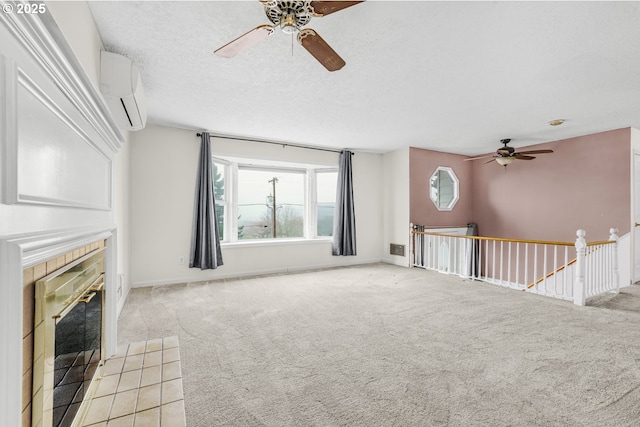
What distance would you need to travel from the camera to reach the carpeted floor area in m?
1.48

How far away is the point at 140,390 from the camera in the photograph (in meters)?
1.64

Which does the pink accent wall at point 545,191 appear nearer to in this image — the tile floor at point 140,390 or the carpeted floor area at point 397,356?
the carpeted floor area at point 397,356

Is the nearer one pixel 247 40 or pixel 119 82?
pixel 247 40

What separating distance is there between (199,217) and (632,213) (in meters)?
6.17

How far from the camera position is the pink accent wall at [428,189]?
212 inches

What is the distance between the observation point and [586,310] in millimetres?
2965

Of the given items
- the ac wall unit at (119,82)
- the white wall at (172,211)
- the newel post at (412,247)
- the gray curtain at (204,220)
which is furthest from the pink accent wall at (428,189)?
the ac wall unit at (119,82)

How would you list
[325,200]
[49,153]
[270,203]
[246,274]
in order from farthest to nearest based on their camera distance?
Answer: [325,200] < [270,203] < [246,274] < [49,153]

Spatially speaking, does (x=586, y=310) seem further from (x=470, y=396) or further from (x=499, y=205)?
(x=499, y=205)

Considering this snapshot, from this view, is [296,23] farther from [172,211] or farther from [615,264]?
[615,264]

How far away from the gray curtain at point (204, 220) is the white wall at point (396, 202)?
11.0 ft

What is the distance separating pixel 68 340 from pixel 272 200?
4064 millimetres

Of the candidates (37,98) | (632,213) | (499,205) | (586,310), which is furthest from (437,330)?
(499,205)

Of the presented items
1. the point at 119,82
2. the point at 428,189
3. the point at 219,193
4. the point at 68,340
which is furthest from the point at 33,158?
the point at 428,189
